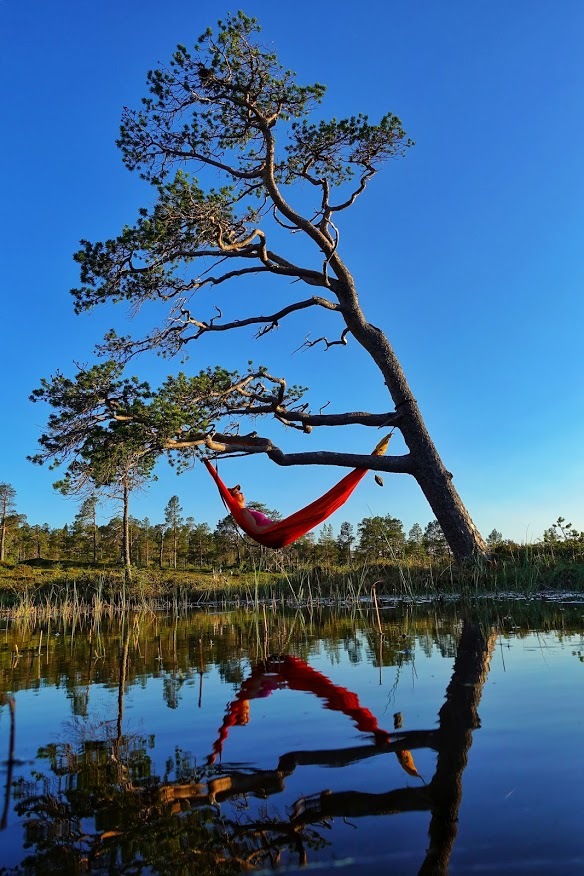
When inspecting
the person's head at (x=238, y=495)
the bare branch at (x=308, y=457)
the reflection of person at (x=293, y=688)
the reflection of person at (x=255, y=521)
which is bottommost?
the reflection of person at (x=293, y=688)

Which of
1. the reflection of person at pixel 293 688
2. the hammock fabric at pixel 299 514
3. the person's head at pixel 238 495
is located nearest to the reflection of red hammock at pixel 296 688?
the reflection of person at pixel 293 688

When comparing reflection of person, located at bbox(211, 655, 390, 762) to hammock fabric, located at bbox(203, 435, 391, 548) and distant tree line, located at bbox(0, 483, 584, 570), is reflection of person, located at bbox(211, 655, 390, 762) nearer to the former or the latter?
hammock fabric, located at bbox(203, 435, 391, 548)

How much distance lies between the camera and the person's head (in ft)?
29.6

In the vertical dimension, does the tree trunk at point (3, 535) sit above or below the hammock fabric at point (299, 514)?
above

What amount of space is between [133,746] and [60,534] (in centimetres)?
5633

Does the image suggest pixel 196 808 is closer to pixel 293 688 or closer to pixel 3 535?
pixel 293 688

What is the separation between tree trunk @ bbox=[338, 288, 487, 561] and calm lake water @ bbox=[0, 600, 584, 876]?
5.90m

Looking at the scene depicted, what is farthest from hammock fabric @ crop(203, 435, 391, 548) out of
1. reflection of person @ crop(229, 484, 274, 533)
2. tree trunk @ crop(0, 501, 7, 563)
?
tree trunk @ crop(0, 501, 7, 563)

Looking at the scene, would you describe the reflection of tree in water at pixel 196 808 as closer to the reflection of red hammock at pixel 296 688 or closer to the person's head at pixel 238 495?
the reflection of red hammock at pixel 296 688

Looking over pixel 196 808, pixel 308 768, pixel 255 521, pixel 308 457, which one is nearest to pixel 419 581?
pixel 308 457

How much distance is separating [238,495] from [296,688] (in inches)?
253

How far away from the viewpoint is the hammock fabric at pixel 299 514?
8172 millimetres

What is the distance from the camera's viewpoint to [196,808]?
4.76 feet

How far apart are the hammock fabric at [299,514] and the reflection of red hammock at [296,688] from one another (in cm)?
411
